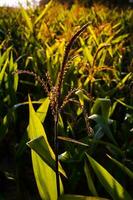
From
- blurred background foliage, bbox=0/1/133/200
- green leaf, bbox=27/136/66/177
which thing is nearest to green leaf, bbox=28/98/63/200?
green leaf, bbox=27/136/66/177

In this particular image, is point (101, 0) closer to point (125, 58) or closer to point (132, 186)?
point (125, 58)

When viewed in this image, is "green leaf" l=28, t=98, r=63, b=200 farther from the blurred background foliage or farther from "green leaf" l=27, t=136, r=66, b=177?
the blurred background foliage

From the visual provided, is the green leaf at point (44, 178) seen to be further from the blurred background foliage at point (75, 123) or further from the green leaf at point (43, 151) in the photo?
the blurred background foliage at point (75, 123)

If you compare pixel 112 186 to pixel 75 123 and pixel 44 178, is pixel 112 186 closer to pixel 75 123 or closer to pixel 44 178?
pixel 44 178

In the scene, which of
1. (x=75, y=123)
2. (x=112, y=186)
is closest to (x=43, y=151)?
(x=112, y=186)

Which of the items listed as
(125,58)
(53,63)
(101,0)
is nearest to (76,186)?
(53,63)

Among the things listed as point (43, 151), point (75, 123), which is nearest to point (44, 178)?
point (43, 151)

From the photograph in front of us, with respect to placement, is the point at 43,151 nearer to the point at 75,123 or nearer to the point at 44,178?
the point at 44,178

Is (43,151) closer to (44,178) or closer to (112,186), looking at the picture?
(44,178)

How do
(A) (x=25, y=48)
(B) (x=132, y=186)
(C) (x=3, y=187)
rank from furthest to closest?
(A) (x=25, y=48), (C) (x=3, y=187), (B) (x=132, y=186)

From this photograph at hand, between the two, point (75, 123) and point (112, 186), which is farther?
point (75, 123)

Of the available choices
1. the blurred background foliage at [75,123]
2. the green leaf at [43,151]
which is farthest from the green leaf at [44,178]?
the blurred background foliage at [75,123]
